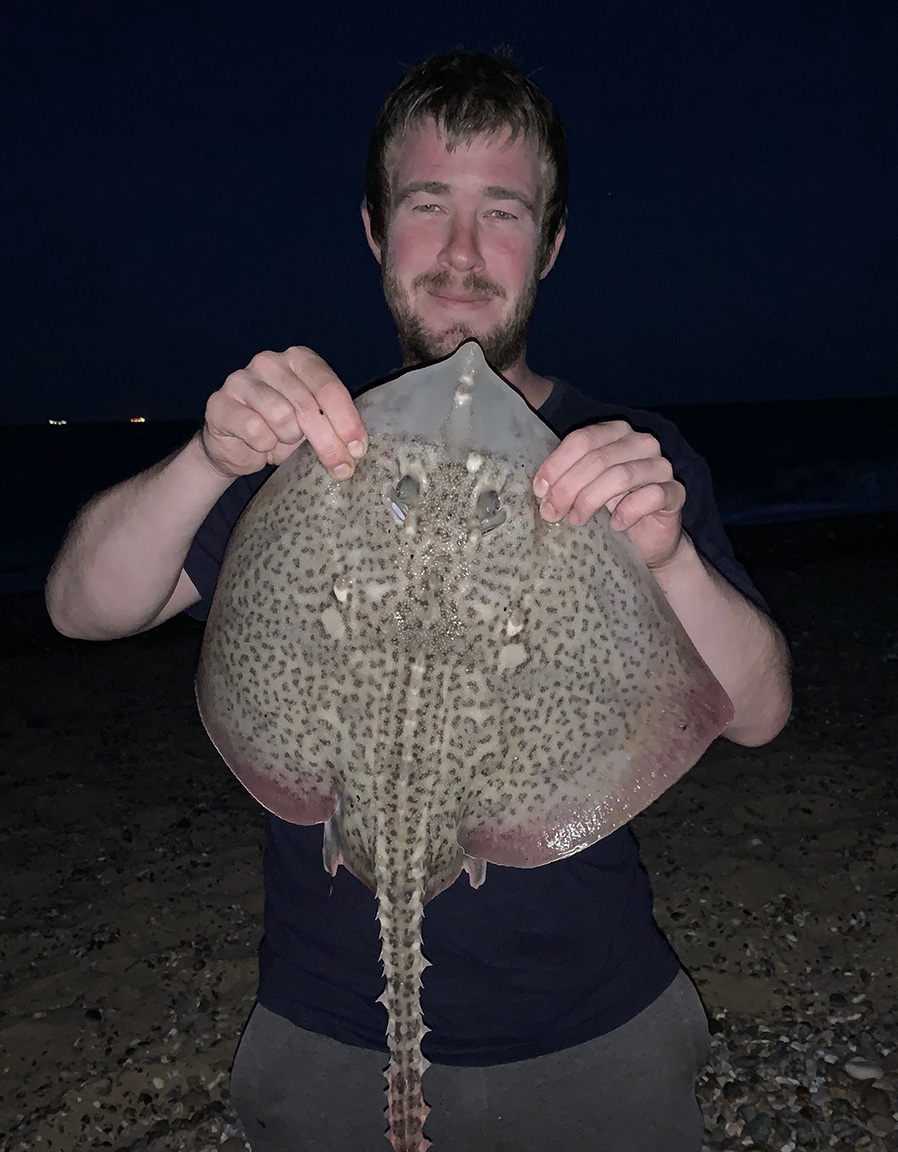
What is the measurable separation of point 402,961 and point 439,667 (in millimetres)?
610

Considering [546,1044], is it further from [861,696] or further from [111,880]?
[861,696]

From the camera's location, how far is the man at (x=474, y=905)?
7.79 feet

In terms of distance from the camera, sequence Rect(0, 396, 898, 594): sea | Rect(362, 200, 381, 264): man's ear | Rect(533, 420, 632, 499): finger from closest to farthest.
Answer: Rect(533, 420, 632, 499): finger, Rect(362, 200, 381, 264): man's ear, Rect(0, 396, 898, 594): sea

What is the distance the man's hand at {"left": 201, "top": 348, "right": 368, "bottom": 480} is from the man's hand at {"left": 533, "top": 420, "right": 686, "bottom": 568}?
0.41m

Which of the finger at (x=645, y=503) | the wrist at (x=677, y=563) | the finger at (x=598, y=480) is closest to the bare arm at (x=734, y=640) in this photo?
the wrist at (x=677, y=563)

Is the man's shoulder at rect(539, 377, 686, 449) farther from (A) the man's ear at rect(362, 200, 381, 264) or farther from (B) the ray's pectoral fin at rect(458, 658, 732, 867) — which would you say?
(B) the ray's pectoral fin at rect(458, 658, 732, 867)

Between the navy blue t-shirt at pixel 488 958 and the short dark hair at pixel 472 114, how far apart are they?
1.38 metres

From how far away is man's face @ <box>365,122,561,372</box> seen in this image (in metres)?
2.55

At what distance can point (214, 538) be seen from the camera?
260cm

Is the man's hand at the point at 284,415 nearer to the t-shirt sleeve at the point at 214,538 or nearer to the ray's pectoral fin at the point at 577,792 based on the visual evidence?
the t-shirt sleeve at the point at 214,538

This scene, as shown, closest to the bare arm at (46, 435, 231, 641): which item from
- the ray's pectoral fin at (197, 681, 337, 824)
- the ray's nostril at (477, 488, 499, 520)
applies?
the ray's pectoral fin at (197, 681, 337, 824)

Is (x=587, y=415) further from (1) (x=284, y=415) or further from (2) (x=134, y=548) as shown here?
(2) (x=134, y=548)

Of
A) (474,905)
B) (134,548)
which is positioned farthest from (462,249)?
(474,905)

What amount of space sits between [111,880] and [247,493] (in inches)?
179
